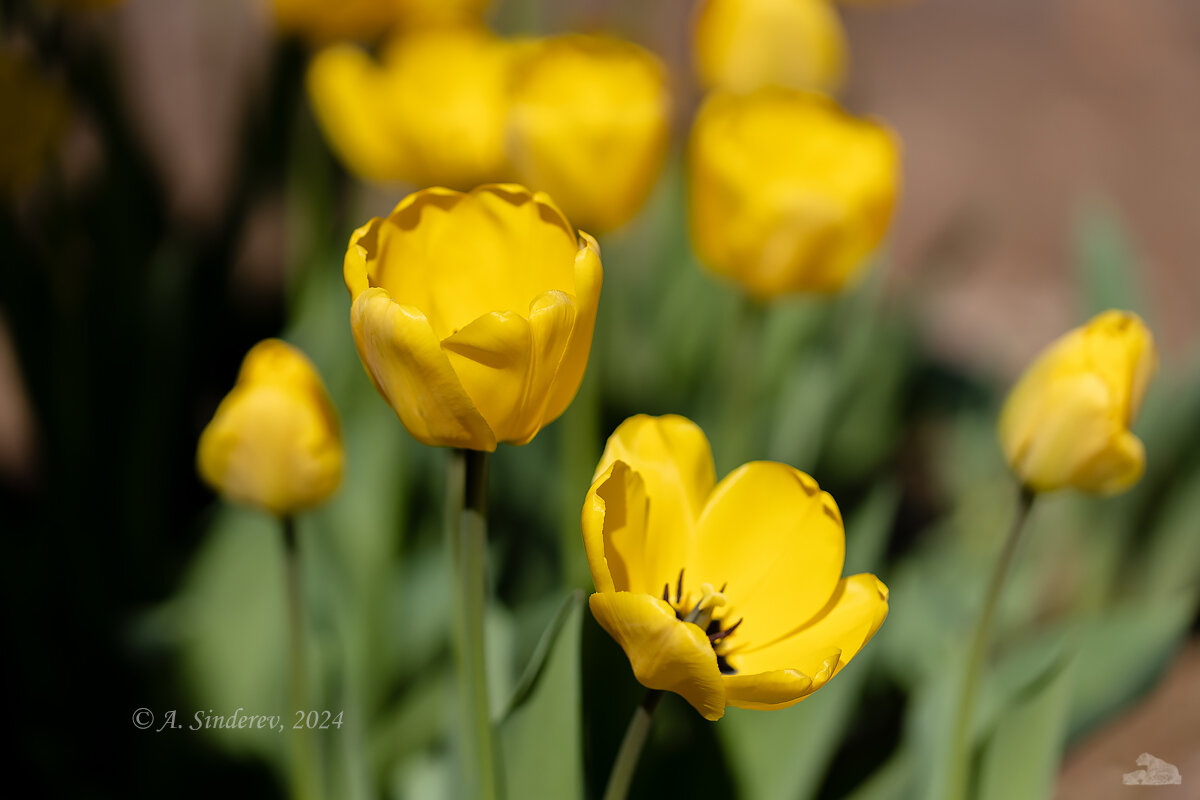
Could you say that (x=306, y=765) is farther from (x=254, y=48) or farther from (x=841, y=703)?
(x=254, y=48)

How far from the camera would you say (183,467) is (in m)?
1.13

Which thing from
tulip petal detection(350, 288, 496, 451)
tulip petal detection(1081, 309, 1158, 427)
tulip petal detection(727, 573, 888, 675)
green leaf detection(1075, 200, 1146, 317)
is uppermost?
tulip petal detection(350, 288, 496, 451)

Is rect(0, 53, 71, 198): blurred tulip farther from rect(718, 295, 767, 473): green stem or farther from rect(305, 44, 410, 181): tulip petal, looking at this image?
→ rect(718, 295, 767, 473): green stem

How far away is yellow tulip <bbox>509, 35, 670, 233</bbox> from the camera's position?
0.71 meters

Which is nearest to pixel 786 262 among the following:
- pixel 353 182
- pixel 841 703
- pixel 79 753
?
pixel 841 703

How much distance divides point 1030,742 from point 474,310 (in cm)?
43

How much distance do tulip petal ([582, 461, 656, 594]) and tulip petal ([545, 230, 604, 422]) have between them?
0.13 feet

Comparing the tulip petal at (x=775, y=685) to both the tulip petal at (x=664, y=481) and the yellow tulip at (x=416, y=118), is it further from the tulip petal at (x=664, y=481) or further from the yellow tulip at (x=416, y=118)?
the yellow tulip at (x=416, y=118)

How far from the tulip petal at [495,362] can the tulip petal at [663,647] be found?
0.26 ft

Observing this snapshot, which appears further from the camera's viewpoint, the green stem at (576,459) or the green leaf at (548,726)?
Answer: the green stem at (576,459)

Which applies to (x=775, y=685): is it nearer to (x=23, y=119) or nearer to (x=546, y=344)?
(x=546, y=344)

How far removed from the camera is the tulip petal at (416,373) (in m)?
0.36

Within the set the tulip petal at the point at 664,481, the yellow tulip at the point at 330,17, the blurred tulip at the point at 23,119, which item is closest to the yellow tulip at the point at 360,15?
the yellow tulip at the point at 330,17

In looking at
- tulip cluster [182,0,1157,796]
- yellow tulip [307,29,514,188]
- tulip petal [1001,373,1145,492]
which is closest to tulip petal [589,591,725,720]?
tulip cluster [182,0,1157,796]
